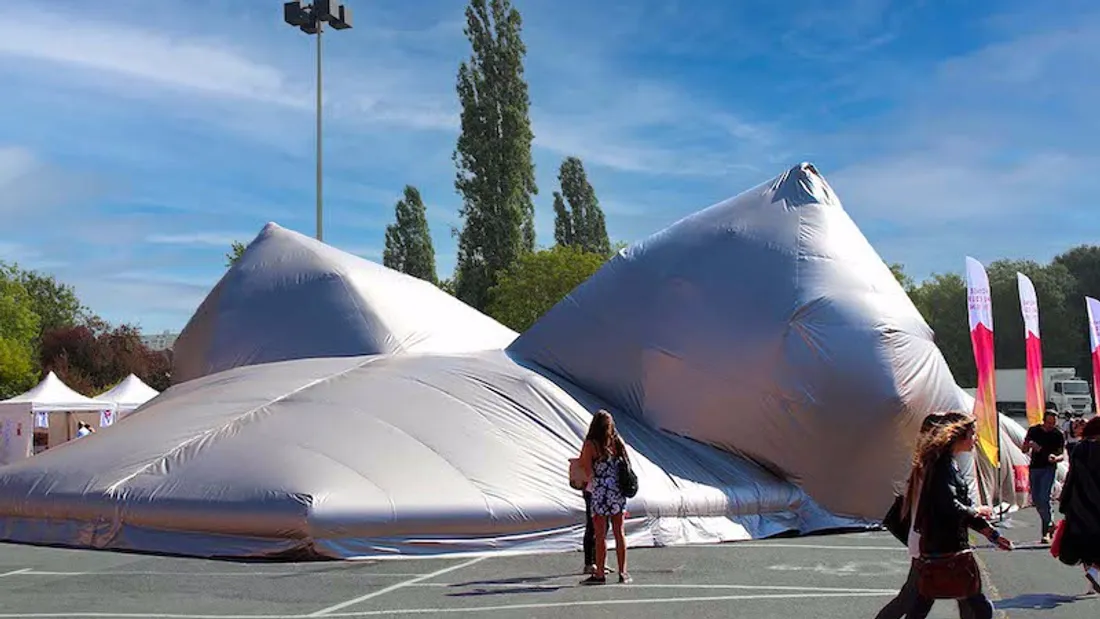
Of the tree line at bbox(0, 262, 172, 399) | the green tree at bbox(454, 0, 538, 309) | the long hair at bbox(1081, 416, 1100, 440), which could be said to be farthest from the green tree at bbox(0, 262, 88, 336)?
the long hair at bbox(1081, 416, 1100, 440)

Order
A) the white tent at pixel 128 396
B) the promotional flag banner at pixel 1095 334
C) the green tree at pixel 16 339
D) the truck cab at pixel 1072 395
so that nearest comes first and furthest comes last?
the promotional flag banner at pixel 1095 334 < the white tent at pixel 128 396 < the green tree at pixel 16 339 < the truck cab at pixel 1072 395

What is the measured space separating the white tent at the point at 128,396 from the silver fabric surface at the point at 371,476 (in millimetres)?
18263

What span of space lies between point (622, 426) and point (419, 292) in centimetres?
603

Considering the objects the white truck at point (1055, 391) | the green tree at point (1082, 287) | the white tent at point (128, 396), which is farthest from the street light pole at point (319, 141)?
the green tree at point (1082, 287)

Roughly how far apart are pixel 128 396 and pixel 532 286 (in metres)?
14.3

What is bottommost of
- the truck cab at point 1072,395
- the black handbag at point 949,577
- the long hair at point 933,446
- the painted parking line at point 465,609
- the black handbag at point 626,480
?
the painted parking line at point 465,609

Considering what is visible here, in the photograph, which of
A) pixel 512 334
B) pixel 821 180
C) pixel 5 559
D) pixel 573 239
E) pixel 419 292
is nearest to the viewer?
pixel 5 559

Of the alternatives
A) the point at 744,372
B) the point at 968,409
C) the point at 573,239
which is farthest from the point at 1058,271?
the point at 744,372

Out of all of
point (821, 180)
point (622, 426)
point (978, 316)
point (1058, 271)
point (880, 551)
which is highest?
point (1058, 271)

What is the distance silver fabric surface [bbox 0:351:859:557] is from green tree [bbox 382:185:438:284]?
41852 mm

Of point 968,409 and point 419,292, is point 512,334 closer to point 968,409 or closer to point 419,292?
point 419,292

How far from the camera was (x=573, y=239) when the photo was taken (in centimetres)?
5444

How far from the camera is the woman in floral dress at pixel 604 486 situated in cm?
924

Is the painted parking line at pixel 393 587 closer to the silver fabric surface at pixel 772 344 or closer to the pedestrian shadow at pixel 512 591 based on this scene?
the pedestrian shadow at pixel 512 591
